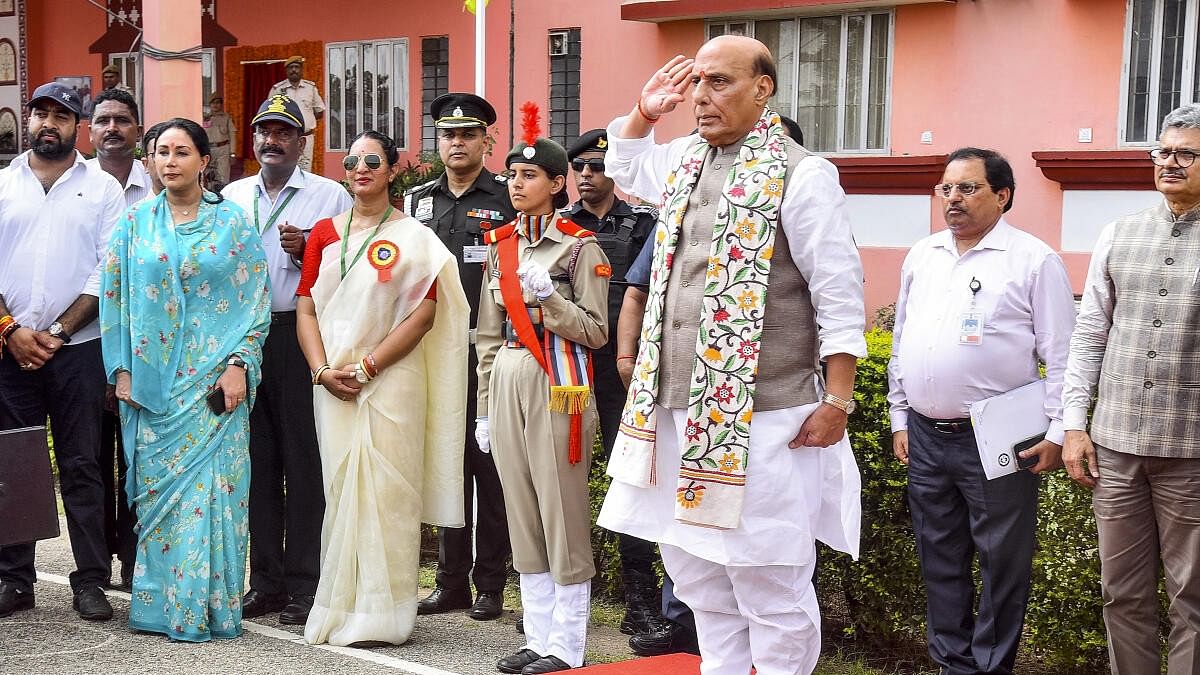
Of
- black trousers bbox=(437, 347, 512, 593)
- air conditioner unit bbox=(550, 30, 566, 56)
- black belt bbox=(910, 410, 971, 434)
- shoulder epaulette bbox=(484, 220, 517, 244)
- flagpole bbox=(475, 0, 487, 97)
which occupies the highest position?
air conditioner unit bbox=(550, 30, 566, 56)

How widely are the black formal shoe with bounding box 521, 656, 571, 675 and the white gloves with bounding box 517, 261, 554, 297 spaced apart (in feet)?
4.59

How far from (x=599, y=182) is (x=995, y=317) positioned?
2.11 metres

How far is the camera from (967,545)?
4957 millimetres

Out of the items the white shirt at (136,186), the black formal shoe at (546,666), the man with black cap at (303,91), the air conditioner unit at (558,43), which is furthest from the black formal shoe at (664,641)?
the man with black cap at (303,91)

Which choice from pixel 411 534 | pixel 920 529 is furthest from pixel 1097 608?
pixel 411 534

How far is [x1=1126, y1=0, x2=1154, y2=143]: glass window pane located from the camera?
39.2 feet

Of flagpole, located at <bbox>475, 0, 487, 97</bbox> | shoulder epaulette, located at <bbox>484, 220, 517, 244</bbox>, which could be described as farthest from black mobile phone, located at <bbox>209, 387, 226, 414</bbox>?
flagpole, located at <bbox>475, 0, 487, 97</bbox>

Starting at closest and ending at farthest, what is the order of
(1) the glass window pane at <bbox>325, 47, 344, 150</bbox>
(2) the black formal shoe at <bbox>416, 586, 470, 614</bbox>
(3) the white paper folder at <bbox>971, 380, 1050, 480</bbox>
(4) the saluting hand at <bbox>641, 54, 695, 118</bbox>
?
(4) the saluting hand at <bbox>641, 54, 695, 118</bbox> → (3) the white paper folder at <bbox>971, 380, 1050, 480</bbox> → (2) the black formal shoe at <bbox>416, 586, 470, 614</bbox> → (1) the glass window pane at <bbox>325, 47, 344, 150</bbox>

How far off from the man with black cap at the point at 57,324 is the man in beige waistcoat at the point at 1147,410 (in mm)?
4222

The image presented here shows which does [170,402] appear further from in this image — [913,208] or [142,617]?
[913,208]

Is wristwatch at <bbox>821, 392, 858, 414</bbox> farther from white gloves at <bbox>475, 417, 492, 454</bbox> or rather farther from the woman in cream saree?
the woman in cream saree

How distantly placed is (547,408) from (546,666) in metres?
1.00

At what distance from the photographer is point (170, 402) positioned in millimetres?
5809

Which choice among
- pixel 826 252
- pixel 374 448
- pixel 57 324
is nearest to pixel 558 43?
pixel 57 324
